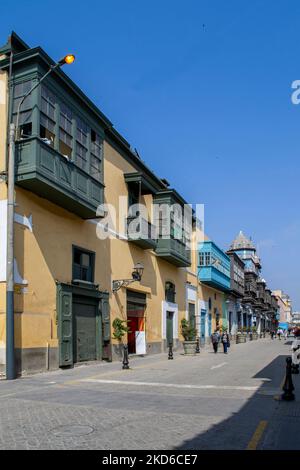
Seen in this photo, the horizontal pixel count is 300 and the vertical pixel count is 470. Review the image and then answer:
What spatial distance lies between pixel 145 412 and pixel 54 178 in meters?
9.04

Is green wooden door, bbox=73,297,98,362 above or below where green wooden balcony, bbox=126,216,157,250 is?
below

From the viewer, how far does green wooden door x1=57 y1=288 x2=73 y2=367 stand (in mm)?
16516

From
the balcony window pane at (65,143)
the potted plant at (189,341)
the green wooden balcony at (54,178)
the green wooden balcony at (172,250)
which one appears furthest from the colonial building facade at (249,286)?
the balcony window pane at (65,143)

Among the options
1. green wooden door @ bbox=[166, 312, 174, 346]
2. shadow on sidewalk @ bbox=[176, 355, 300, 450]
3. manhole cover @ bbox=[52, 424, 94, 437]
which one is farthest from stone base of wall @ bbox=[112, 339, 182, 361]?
manhole cover @ bbox=[52, 424, 94, 437]

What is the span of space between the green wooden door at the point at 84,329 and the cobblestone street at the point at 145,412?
9.79ft

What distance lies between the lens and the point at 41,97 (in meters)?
15.6

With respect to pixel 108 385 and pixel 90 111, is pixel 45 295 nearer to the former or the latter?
pixel 108 385

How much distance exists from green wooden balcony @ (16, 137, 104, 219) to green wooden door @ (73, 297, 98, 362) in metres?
3.49

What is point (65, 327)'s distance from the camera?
16.9m

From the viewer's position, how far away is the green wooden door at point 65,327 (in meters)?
16.5

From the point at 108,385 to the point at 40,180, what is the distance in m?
6.40

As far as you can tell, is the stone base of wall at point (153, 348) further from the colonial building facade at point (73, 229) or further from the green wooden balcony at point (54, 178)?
the green wooden balcony at point (54, 178)

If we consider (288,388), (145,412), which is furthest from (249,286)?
(145,412)

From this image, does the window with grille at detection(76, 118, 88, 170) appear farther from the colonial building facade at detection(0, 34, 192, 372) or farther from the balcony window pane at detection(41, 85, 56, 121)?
the balcony window pane at detection(41, 85, 56, 121)
